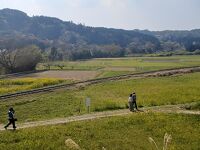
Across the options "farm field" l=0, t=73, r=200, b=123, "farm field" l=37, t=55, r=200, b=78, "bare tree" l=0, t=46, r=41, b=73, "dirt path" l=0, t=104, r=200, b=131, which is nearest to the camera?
"dirt path" l=0, t=104, r=200, b=131

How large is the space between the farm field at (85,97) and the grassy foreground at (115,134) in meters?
6.51

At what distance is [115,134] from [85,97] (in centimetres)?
2198

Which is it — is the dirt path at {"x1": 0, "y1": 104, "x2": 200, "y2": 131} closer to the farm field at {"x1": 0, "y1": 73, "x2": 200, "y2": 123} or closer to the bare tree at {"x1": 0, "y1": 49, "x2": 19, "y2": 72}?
the farm field at {"x1": 0, "y1": 73, "x2": 200, "y2": 123}

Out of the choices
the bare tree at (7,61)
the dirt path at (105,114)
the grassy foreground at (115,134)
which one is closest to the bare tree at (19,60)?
the bare tree at (7,61)

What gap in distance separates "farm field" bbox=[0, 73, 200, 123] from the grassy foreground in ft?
21.4

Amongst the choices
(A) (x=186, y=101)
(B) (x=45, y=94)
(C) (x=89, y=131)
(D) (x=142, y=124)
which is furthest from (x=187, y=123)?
(B) (x=45, y=94)

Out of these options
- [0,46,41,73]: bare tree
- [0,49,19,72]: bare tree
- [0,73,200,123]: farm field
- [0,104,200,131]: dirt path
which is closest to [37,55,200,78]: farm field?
[0,46,41,73]: bare tree

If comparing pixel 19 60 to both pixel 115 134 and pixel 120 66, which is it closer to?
pixel 120 66

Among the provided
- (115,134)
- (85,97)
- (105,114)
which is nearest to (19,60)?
(85,97)

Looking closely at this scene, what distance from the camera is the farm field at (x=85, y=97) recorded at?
4019 cm

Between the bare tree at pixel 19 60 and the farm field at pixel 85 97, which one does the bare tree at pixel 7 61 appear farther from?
the farm field at pixel 85 97

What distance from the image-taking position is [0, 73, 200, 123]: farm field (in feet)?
132

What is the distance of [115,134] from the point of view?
2988 cm

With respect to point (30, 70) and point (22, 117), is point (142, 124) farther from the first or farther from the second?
point (30, 70)
